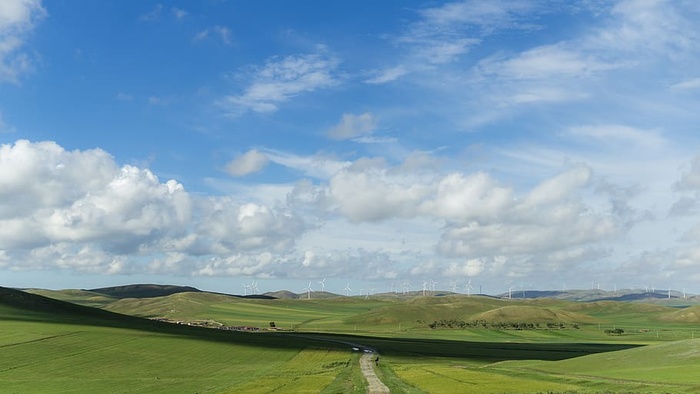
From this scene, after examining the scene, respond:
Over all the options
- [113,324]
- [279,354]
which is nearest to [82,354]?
[279,354]

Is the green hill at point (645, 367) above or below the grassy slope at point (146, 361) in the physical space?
above

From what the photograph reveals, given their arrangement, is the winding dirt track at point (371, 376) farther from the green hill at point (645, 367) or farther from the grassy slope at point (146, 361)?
the green hill at point (645, 367)

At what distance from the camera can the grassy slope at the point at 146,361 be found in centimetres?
7831

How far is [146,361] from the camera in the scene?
110 metres

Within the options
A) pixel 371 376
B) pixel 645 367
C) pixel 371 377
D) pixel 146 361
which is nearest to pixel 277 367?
pixel 146 361

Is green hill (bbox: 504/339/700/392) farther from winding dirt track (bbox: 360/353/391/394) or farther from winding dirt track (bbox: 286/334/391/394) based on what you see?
winding dirt track (bbox: 286/334/391/394)

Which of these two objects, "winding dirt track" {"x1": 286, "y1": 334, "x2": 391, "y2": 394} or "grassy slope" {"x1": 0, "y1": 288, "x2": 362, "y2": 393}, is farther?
"grassy slope" {"x1": 0, "y1": 288, "x2": 362, "y2": 393}

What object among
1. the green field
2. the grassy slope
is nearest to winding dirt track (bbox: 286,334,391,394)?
the green field

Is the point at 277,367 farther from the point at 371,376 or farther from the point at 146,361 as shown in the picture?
the point at 371,376

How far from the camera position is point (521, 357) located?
13838cm

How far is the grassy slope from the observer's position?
78.3 m

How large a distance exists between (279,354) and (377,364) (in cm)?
3096

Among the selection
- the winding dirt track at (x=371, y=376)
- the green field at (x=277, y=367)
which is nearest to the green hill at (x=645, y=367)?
the green field at (x=277, y=367)

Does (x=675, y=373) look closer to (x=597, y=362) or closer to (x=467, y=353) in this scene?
(x=597, y=362)
